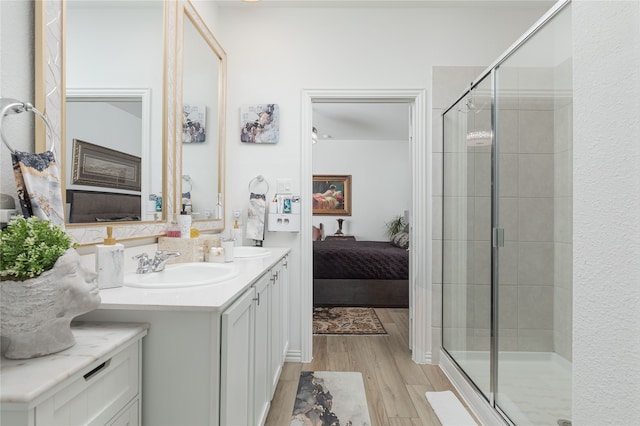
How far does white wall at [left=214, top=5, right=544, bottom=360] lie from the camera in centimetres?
258

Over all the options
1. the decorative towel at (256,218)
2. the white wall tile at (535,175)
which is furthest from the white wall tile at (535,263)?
the decorative towel at (256,218)

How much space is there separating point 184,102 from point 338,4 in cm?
145

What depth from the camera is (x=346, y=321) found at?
3408 millimetres

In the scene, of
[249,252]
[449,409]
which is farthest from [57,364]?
[449,409]

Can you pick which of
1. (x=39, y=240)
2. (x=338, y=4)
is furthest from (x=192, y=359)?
(x=338, y=4)

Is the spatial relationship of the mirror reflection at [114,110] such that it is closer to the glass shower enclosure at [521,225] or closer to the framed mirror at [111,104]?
the framed mirror at [111,104]

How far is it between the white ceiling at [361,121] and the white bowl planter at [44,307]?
3.83 metres

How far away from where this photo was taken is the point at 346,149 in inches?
260

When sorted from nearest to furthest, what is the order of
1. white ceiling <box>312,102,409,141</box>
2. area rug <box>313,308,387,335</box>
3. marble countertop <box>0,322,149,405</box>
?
marble countertop <box>0,322,149,405</box> < area rug <box>313,308,387,335</box> < white ceiling <box>312,102,409,141</box>

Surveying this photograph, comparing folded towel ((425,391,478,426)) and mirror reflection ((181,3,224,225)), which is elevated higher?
mirror reflection ((181,3,224,225))

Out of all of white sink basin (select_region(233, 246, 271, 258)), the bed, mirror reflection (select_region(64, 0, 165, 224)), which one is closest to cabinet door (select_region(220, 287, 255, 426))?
mirror reflection (select_region(64, 0, 165, 224))

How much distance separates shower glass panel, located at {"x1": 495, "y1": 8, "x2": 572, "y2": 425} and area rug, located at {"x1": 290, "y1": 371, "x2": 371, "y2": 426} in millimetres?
783

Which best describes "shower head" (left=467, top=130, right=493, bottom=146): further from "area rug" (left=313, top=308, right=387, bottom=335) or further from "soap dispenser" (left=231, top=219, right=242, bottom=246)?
"area rug" (left=313, top=308, right=387, bottom=335)

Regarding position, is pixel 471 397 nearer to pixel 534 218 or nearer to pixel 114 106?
pixel 534 218
